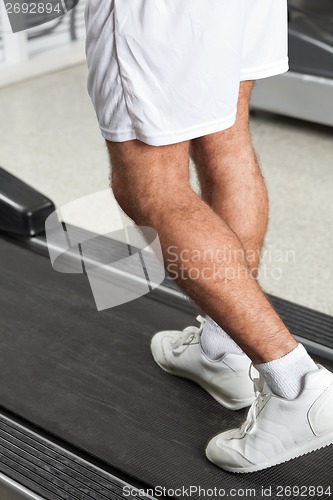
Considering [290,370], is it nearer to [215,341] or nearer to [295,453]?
[295,453]

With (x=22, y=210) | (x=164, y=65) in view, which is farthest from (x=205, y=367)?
(x=22, y=210)

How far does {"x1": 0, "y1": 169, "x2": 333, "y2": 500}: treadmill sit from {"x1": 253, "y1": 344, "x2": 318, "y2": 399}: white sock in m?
0.18

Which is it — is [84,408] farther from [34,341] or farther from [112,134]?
[112,134]

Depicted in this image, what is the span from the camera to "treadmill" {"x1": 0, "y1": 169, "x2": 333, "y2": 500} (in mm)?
1299

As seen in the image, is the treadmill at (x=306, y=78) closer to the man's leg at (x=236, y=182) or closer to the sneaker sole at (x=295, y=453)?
the man's leg at (x=236, y=182)

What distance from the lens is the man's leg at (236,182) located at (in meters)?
1.43

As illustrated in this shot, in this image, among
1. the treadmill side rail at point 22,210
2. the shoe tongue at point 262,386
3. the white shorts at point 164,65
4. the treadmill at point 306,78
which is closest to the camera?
the white shorts at point 164,65

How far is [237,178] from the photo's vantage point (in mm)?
1444

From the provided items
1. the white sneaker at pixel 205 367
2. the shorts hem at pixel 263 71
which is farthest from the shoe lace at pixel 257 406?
the shorts hem at pixel 263 71

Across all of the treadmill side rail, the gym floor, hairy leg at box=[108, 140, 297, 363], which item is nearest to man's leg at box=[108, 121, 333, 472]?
hairy leg at box=[108, 140, 297, 363]

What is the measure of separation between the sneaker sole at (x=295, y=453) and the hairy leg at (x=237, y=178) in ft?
1.10

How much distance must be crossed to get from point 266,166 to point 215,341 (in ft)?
4.99

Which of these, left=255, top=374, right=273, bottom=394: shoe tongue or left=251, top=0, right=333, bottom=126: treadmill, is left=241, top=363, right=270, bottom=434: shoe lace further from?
left=251, top=0, right=333, bottom=126: treadmill

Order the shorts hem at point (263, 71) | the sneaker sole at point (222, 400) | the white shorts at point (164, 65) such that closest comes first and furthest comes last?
the white shorts at point (164, 65), the shorts hem at point (263, 71), the sneaker sole at point (222, 400)
